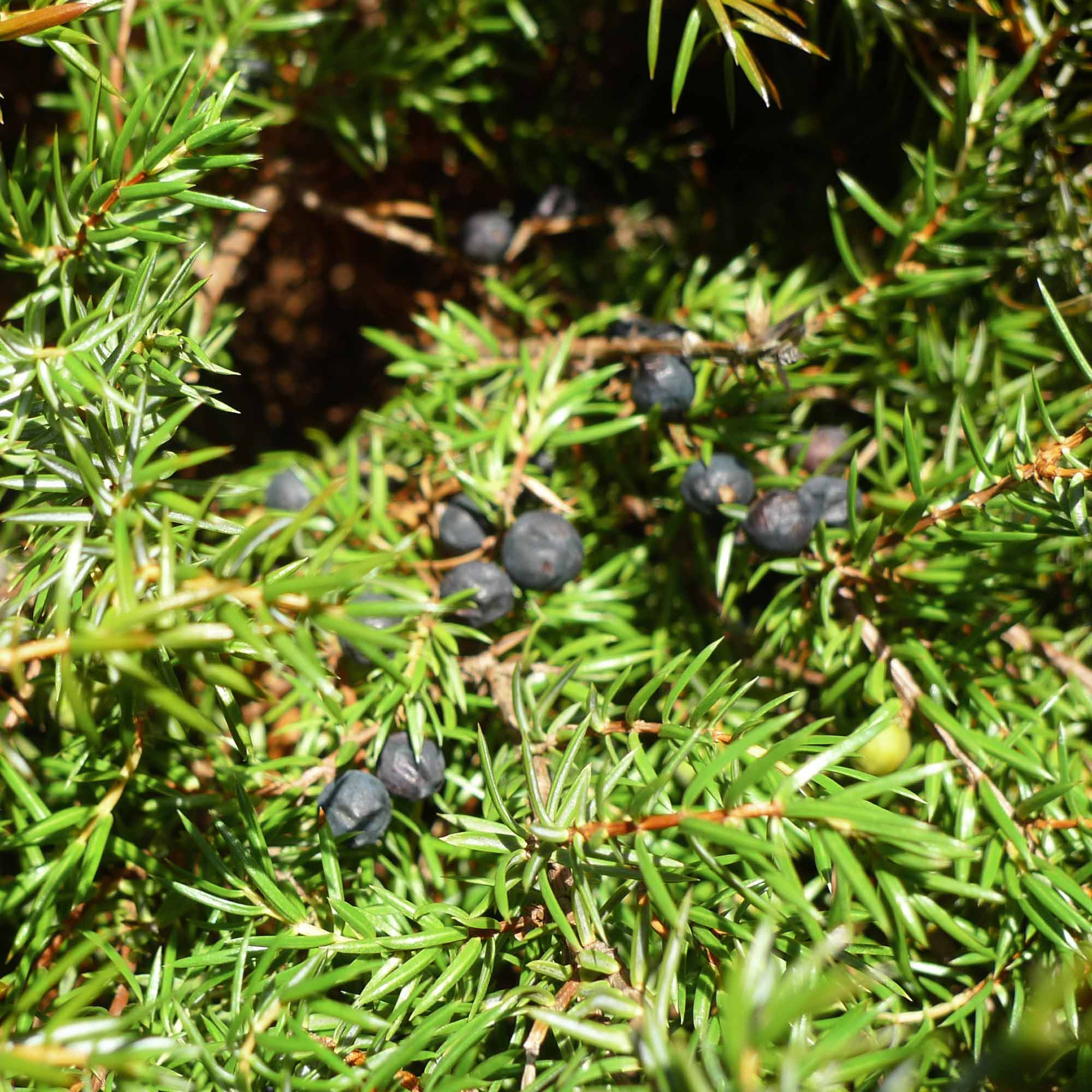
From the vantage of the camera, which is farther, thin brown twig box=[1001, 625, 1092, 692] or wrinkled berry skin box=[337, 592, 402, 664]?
thin brown twig box=[1001, 625, 1092, 692]

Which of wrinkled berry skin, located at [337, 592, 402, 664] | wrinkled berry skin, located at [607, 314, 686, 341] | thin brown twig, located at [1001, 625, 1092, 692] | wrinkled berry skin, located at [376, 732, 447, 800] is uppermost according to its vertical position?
wrinkled berry skin, located at [607, 314, 686, 341]

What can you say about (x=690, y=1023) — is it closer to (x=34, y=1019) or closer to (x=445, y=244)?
(x=34, y=1019)

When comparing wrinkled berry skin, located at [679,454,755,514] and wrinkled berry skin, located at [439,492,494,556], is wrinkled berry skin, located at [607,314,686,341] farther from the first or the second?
wrinkled berry skin, located at [439,492,494,556]

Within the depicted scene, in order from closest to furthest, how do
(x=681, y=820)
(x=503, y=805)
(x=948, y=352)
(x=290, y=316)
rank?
(x=681, y=820), (x=503, y=805), (x=948, y=352), (x=290, y=316)

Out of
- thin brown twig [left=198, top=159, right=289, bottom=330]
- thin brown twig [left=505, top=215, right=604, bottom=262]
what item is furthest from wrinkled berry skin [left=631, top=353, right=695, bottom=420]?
thin brown twig [left=198, top=159, right=289, bottom=330]

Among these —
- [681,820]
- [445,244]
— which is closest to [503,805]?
[681,820]
